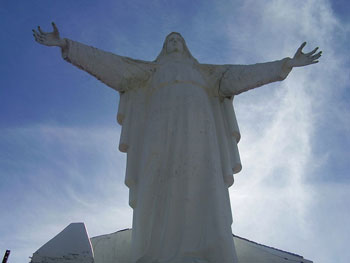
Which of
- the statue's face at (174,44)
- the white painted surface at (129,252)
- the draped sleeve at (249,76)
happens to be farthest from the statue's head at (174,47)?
the white painted surface at (129,252)

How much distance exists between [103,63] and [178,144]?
2403mm

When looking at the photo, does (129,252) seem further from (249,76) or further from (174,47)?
(174,47)

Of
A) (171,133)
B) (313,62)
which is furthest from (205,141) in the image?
(313,62)

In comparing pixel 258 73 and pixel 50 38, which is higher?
pixel 50 38

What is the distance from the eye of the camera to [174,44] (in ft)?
29.2

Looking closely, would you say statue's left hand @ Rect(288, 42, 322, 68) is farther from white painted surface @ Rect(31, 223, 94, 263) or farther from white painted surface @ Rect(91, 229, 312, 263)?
white painted surface @ Rect(31, 223, 94, 263)

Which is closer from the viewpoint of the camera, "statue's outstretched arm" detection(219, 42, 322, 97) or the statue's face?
"statue's outstretched arm" detection(219, 42, 322, 97)

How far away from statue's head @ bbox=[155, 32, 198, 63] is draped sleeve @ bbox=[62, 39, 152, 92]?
512 millimetres

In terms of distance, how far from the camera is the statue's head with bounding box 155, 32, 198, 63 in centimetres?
888

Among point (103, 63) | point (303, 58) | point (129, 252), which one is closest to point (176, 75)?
point (103, 63)

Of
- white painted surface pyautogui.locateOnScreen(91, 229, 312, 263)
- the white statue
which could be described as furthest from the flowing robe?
white painted surface pyautogui.locateOnScreen(91, 229, 312, 263)

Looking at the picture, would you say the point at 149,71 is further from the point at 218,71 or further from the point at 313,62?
the point at 313,62

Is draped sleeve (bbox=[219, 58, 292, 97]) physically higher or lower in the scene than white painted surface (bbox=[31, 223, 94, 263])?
higher

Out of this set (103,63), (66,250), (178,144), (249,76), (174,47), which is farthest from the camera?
(174,47)
